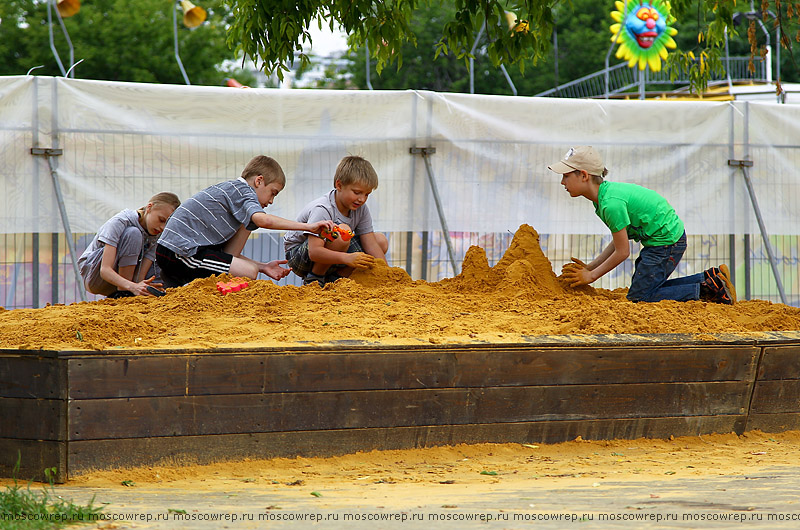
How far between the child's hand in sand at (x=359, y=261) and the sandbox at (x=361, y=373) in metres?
0.21

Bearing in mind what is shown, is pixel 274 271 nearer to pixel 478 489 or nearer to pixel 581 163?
pixel 581 163

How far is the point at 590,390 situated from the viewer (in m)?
4.21

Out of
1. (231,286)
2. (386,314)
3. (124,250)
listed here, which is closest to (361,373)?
(386,314)

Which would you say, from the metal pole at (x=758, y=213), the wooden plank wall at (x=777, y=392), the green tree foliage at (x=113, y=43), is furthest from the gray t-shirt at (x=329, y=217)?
the green tree foliage at (x=113, y=43)

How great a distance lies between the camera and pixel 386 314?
14.9 ft

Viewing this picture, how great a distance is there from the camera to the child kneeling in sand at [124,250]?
560cm

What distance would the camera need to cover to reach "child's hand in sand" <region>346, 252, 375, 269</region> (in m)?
5.32

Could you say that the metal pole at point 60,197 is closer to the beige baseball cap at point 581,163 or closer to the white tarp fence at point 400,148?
the white tarp fence at point 400,148

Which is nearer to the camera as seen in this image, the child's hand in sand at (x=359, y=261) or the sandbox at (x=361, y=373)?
the sandbox at (x=361, y=373)

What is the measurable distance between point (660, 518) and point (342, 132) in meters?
4.77

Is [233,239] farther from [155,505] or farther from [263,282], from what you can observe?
[155,505]

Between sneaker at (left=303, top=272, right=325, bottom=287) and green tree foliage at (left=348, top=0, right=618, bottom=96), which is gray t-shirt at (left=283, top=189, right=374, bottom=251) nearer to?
sneaker at (left=303, top=272, right=325, bottom=287)

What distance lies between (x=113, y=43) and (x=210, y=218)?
2409 centimetres

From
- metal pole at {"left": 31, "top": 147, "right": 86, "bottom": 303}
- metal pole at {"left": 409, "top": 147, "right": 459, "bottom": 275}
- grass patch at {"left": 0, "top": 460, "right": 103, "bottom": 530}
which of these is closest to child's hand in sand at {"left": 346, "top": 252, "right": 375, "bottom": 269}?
metal pole at {"left": 409, "top": 147, "right": 459, "bottom": 275}
